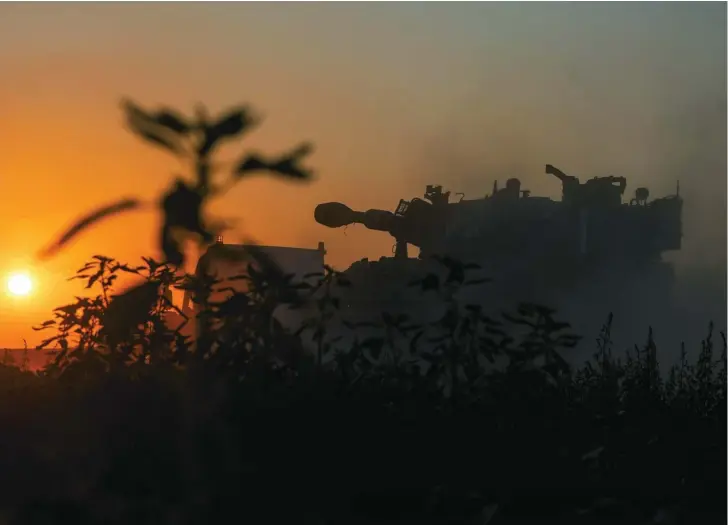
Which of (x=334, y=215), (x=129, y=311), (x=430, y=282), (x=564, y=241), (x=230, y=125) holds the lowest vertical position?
(x=129, y=311)

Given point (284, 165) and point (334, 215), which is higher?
point (334, 215)

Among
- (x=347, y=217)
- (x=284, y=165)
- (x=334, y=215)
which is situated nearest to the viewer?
(x=284, y=165)

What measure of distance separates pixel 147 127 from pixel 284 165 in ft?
1.53

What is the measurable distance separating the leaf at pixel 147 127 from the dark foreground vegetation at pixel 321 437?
0.38ft

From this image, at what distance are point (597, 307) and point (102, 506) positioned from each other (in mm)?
21469

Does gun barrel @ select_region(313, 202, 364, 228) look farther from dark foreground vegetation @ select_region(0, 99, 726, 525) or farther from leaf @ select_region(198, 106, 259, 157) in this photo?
leaf @ select_region(198, 106, 259, 157)

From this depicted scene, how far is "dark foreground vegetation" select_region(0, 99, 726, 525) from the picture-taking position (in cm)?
385

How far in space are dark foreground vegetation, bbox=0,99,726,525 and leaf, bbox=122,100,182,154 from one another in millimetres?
117

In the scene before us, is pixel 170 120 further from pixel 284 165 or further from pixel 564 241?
pixel 564 241

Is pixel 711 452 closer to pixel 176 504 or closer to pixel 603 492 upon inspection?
pixel 603 492

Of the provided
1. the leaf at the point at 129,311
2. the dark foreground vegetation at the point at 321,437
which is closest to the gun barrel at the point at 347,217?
the leaf at the point at 129,311

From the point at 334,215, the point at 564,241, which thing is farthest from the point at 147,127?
the point at 564,241

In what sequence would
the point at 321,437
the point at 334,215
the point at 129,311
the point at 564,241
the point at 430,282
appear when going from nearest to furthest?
1. the point at 321,437
2. the point at 430,282
3. the point at 129,311
4. the point at 334,215
5. the point at 564,241

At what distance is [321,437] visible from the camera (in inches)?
159
